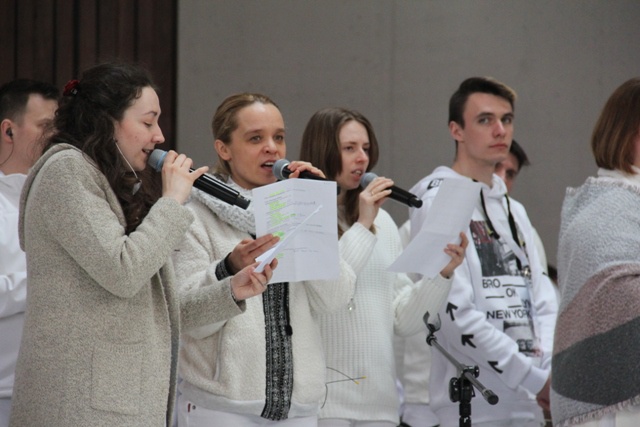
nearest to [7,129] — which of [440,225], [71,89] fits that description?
[71,89]

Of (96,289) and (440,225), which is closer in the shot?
(96,289)

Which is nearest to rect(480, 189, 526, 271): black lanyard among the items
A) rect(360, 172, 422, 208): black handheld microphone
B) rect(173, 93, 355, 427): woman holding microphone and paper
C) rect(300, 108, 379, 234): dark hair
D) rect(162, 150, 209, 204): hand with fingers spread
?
rect(300, 108, 379, 234): dark hair

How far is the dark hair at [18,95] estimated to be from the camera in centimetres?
318

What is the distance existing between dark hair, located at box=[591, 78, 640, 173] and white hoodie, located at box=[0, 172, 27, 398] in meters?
1.63

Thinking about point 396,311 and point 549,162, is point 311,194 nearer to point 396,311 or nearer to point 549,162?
point 396,311

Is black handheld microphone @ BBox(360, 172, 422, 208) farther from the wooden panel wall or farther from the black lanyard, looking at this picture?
the wooden panel wall

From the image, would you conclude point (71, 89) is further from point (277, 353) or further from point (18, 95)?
point (18, 95)

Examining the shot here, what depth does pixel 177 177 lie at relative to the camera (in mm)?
2191

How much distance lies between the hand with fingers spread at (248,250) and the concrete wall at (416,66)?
8.02 ft

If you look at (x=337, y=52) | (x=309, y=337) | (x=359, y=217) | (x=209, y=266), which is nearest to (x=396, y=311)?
(x=359, y=217)

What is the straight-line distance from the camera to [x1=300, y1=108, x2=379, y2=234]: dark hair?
127 inches

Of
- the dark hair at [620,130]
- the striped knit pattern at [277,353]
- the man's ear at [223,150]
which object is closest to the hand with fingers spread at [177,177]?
the striped knit pattern at [277,353]

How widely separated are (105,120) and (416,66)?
3.13 metres

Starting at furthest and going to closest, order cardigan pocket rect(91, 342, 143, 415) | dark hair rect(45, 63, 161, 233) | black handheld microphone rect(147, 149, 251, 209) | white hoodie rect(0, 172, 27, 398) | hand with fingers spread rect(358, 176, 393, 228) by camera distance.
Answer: hand with fingers spread rect(358, 176, 393, 228), white hoodie rect(0, 172, 27, 398), black handheld microphone rect(147, 149, 251, 209), dark hair rect(45, 63, 161, 233), cardigan pocket rect(91, 342, 143, 415)
